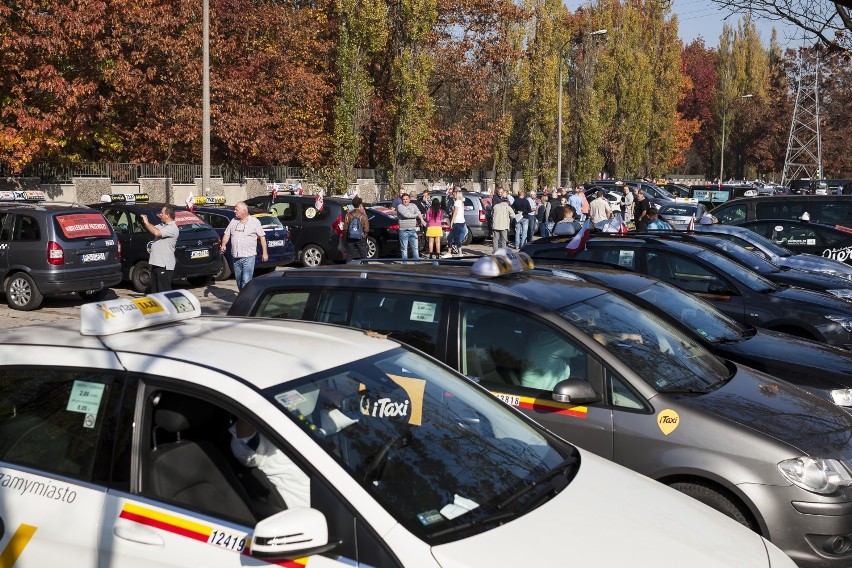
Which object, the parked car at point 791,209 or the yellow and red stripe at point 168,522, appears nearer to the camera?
the yellow and red stripe at point 168,522

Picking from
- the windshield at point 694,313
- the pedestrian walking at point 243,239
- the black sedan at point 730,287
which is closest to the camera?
the windshield at point 694,313

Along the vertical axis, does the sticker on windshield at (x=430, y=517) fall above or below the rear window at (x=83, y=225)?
below

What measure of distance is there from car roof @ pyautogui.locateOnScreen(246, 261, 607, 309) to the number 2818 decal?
9.10 feet

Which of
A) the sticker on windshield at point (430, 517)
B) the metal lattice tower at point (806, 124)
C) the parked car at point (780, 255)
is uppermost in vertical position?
the metal lattice tower at point (806, 124)

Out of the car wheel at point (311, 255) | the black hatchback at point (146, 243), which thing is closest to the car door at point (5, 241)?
the black hatchback at point (146, 243)

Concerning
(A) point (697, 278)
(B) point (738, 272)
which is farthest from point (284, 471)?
(B) point (738, 272)

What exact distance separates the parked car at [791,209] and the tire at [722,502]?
49.0ft

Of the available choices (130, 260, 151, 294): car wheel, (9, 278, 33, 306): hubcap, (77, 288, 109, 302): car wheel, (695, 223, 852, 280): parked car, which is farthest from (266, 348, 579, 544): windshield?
(130, 260, 151, 294): car wheel

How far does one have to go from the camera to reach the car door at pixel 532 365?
4.98 metres

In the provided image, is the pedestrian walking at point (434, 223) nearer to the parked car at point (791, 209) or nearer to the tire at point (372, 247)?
the tire at point (372, 247)

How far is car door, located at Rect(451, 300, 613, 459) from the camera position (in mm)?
4977

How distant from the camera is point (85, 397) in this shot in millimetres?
3412

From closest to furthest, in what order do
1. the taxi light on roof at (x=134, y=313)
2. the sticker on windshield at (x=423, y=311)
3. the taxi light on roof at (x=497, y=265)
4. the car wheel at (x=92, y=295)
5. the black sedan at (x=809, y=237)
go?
the taxi light on roof at (x=134, y=313) < the sticker on windshield at (x=423, y=311) < the taxi light on roof at (x=497, y=265) < the car wheel at (x=92, y=295) < the black sedan at (x=809, y=237)

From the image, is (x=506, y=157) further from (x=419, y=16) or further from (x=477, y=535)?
(x=477, y=535)
